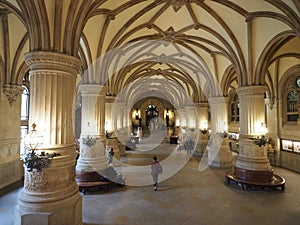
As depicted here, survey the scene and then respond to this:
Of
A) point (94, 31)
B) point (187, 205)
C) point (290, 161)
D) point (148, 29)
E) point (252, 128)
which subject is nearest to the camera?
point (187, 205)

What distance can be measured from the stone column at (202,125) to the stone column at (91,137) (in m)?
9.67

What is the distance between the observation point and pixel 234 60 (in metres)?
9.28

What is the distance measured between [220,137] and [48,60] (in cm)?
1077

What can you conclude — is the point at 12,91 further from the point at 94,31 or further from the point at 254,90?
the point at 254,90

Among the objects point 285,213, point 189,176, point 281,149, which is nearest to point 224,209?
point 285,213

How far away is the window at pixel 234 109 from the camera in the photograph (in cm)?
1820

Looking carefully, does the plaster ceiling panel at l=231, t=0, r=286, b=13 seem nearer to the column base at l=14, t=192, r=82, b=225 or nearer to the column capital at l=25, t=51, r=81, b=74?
the column capital at l=25, t=51, r=81, b=74

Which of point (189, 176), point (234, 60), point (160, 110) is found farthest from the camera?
point (160, 110)

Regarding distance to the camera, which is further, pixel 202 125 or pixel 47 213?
pixel 202 125

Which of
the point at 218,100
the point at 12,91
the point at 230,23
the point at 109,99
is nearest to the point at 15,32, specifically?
the point at 12,91

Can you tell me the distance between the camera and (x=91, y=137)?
8.09 metres

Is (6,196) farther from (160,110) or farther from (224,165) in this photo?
(160,110)

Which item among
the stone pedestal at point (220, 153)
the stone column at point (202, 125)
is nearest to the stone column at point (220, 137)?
the stone pedestal at point (220, 153)

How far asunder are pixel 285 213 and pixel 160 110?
106 ft
